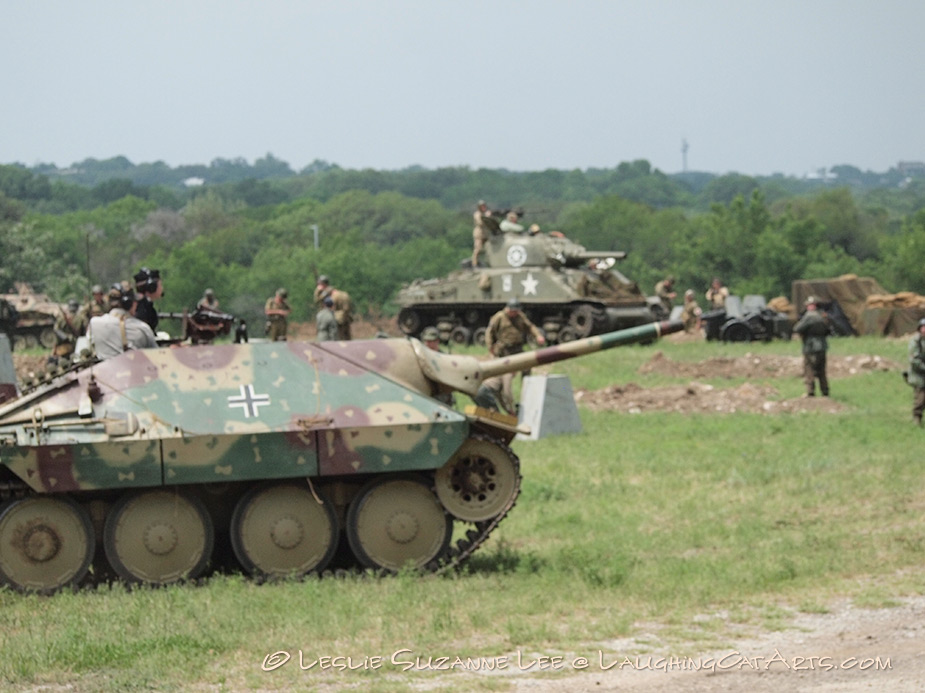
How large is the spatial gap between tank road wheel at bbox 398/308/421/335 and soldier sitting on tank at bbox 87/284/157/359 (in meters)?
25.5

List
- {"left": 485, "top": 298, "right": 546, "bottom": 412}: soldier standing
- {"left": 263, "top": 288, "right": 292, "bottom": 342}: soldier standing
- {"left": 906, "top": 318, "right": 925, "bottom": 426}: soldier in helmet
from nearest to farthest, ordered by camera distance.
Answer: {"left": 906, "top": 318, "right": 925, "bottom": 426}: soldier in helmet
{"left": 485, "top": 298, "right": 546, "bottom": 412}: soldier standing
{"left": 263, "top": 288, "right": 292, "bottom": 342}: soldier standing

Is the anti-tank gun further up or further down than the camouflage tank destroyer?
further up

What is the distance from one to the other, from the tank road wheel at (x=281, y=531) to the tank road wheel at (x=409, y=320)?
85.6ft

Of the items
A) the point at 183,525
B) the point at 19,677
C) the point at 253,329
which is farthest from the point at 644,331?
the point at 253,329

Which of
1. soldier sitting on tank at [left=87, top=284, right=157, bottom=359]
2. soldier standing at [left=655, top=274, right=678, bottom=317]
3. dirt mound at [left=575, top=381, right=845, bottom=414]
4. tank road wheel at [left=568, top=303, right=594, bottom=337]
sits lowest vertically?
dirt mound at [left=575, top=381, right=845, bottom=414]

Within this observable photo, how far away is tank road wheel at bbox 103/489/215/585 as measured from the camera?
12.0 m

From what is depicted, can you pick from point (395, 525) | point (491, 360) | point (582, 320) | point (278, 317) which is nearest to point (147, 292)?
point (491, 360)

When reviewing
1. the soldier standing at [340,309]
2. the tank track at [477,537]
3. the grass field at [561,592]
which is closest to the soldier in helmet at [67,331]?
the soldier standing at [340,309]

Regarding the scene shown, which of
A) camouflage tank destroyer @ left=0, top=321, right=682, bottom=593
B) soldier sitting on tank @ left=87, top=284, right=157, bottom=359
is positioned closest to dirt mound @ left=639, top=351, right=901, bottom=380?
camouflage tank destroyer @ left=0, top=321, right=682, bottom=593

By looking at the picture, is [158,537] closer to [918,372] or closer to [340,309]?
[918,372]

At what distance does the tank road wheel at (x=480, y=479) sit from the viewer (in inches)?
490

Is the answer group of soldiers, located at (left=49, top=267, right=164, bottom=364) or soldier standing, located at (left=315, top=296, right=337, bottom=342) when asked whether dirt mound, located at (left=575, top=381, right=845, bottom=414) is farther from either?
group of soldiers, located at (left=49, top=267, right=164, bottom=364)

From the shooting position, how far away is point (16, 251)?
62156 mm

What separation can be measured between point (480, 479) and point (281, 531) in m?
1.51
